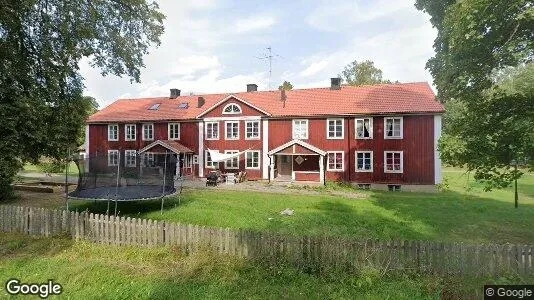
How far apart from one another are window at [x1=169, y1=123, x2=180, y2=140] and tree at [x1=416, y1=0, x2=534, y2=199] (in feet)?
91.5

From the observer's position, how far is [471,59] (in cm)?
1137

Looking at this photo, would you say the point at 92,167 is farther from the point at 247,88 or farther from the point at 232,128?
the point at 247,88

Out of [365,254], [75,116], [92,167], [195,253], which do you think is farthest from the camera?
[75,116]

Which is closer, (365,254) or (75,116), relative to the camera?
(365,254)

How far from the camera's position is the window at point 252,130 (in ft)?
108

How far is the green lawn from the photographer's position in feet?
44.1

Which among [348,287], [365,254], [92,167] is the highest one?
[92,167]

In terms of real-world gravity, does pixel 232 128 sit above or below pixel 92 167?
above

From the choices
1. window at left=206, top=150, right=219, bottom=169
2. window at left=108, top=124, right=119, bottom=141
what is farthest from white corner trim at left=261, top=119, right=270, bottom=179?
window at left=108, top=124, right=119, bottom=141

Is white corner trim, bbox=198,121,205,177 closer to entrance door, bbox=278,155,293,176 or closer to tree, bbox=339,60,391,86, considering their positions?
entrance door, bbox=278,155,293,176

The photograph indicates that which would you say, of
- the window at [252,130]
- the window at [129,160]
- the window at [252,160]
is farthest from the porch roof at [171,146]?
the window at [252,130]

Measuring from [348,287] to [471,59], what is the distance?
8690 millimetres

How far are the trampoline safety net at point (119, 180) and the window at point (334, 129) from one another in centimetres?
1650

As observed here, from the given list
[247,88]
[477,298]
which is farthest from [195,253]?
[247,88]
